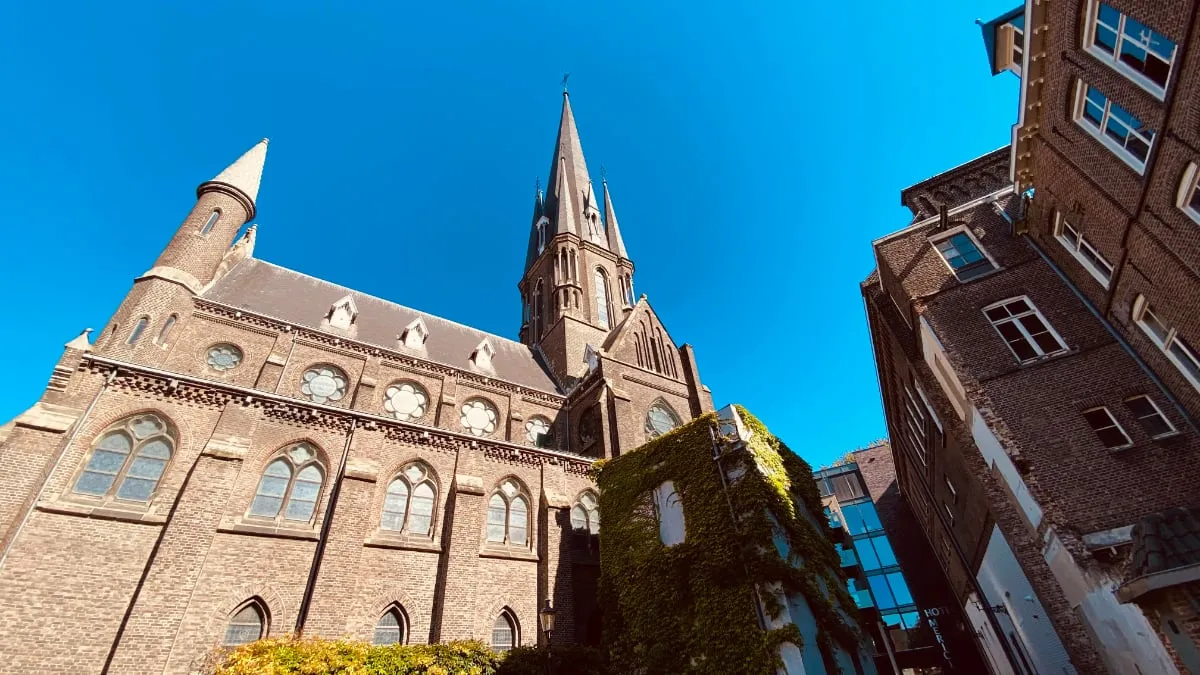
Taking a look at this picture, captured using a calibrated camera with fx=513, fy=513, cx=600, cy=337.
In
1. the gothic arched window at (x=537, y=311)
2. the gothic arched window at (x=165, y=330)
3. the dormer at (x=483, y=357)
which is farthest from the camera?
the gothic arched window at (x=537, y=311)

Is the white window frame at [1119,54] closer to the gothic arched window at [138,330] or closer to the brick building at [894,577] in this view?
the brick building at [894,577]

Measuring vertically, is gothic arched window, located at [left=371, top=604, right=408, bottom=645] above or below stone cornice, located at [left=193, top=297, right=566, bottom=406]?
below

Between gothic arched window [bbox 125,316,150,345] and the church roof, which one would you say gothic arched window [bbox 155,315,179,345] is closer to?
gothic arched window [bbox 125,316,150,345]

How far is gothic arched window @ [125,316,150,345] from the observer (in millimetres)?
15734

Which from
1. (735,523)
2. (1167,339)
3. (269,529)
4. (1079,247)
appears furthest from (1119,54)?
(269,529)

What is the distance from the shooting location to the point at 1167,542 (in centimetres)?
850

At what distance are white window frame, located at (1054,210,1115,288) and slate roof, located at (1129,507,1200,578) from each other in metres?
5.05

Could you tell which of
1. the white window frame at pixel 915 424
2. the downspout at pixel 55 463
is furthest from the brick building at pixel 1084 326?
the downspout at pixel 55 463

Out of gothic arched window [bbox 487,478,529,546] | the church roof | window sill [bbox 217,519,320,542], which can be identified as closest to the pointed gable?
the church roof

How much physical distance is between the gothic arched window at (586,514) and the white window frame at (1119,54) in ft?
56.1

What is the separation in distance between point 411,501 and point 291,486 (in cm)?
341

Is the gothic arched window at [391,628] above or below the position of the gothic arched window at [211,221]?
below

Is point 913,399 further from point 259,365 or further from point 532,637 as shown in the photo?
point 259,365

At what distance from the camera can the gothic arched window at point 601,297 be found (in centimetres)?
3366
